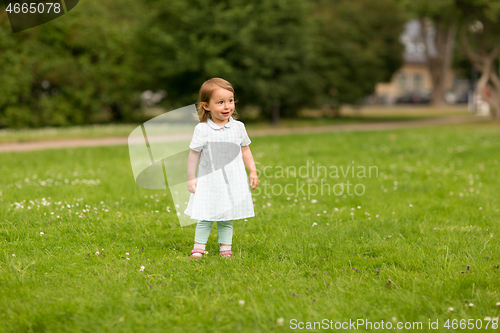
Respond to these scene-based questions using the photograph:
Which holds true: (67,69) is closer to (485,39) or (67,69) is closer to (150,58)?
(150,58)

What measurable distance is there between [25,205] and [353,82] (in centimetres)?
2052

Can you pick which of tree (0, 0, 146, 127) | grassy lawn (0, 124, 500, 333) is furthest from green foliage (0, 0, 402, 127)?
grassy lawn (0, 124, 500, 333)

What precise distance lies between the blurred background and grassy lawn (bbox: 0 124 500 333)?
10.9m

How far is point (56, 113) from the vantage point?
1814 centimetres

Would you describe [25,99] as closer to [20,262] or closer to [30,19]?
[30,19]

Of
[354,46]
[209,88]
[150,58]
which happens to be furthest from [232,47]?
[209,88]

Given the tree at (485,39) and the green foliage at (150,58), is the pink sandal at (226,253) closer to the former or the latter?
the green foliage at (150,58)

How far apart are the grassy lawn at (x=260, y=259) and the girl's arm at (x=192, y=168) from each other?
2.05 ft

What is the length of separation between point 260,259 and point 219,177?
80 centimetres

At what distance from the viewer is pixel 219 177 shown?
418cm

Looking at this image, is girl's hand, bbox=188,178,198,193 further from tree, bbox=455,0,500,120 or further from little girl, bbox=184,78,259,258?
tree, bbox=455,0,500,120

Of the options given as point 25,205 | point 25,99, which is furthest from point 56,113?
point 25,205

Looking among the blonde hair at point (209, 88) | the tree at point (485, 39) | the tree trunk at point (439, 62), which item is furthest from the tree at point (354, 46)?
the blonde hair at point (209, 88)

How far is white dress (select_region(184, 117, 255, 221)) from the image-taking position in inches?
163
